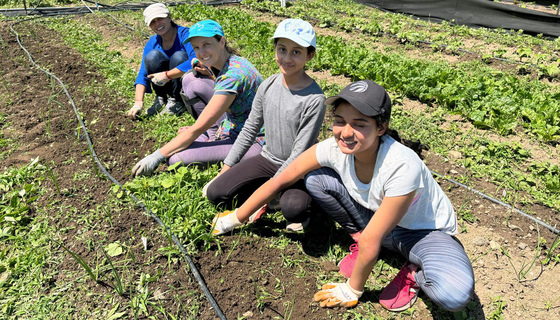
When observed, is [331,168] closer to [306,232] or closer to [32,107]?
[306,232]

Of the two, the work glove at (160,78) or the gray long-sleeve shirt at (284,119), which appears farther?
the work glove at (160,78)

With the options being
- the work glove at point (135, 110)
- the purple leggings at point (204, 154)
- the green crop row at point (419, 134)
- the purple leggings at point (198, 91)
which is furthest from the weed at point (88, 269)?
the work glove at point (135, 110)

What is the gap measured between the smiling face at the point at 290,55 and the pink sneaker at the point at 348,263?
1.11 metres

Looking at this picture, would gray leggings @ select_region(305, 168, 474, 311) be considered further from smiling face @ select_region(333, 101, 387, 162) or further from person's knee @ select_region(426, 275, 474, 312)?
smiling face @ select_region(333, 101, 387, 162)

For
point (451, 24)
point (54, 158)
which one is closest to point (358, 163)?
point (54, 158)

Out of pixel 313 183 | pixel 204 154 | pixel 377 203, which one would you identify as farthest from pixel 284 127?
pixel 204 154

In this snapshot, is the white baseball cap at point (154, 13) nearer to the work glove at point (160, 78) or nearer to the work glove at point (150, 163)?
the work glove at point (160, 78)

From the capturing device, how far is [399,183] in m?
1.78

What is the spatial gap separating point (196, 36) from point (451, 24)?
728 cm

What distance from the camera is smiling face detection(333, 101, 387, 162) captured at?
1.80m

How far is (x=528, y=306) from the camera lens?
7.13 feet

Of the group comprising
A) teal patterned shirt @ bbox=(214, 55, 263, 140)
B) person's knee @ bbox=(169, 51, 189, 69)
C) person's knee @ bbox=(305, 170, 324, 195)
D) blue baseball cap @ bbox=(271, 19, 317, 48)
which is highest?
blue baseball cap @ bbox=(271, 19, 317, 48)

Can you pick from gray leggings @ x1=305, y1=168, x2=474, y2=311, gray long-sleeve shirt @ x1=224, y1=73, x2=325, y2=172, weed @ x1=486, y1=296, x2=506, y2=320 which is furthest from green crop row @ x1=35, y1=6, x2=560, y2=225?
weed @ x1=486, y1=296, x2=506, y2=320

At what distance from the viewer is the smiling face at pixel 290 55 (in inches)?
88.3
